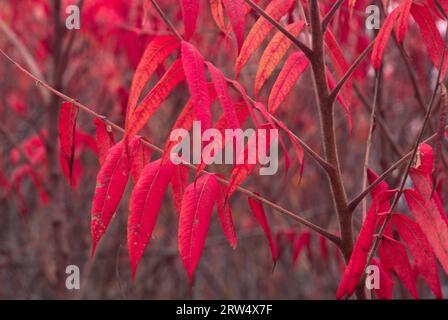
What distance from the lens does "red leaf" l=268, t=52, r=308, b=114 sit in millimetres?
875

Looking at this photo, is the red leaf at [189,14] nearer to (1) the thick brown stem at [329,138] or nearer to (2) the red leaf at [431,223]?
(1) the thick brown stem at [329,138]

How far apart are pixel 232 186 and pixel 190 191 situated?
0.07 meters

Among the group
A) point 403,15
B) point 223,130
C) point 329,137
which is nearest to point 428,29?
point 403,15

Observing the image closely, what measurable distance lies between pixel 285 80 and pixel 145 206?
0.28m

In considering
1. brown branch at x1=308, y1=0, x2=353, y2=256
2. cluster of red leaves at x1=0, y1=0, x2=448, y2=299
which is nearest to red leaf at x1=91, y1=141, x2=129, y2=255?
cluster of red leaves at x1=0, y1=0, x2=448, y2=299

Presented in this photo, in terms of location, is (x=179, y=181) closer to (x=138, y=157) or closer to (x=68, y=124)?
(x=138, y=157)

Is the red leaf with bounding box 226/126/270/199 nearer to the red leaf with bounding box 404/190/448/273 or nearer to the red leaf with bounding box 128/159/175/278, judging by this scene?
the red leaf with bounding box 128/159/175/278

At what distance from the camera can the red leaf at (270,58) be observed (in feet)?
2.91

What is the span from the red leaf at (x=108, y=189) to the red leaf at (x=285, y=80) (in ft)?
0.72

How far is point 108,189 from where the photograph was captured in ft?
2.64

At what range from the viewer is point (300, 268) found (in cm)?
408

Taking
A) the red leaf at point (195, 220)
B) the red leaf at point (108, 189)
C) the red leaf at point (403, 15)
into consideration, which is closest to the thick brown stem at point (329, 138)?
the red leaf at point (403, 15)
